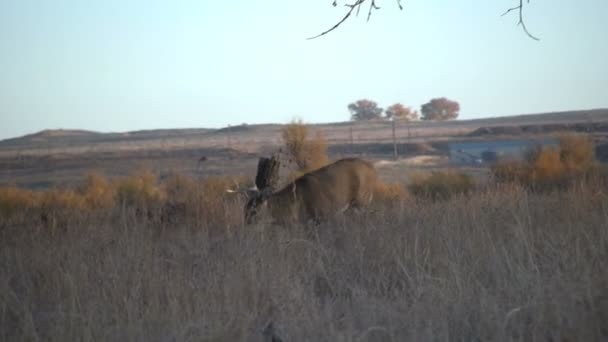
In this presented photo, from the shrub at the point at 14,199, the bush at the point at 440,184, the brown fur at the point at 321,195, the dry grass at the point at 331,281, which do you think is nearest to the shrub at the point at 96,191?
the shrub at the point at 14,199

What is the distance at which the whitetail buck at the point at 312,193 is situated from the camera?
13.6m

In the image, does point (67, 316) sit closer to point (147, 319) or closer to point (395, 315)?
point (147, 319)

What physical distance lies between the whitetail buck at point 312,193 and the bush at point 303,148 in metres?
10.5

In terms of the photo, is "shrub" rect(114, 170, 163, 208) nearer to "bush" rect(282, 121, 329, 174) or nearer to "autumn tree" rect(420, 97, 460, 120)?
"bush" rect(282, 121, 329, 174)

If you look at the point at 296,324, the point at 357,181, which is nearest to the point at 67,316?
the point at 296,324

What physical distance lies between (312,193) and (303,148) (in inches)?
565

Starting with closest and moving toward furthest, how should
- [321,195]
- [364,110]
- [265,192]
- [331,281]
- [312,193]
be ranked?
1. [331,281]
2. [265,192]
3. [312,193]
4. [321,195]
5. [364,110]

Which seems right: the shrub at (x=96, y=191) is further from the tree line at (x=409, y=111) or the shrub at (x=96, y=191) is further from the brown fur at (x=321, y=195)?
the tree line at (x=409, y=111)

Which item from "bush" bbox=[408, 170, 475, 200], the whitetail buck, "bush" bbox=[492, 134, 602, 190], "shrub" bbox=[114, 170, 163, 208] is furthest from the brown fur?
"shrub" bbox=[114, 170, 163, 208]

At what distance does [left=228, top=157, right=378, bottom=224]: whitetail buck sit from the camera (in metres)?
13.6

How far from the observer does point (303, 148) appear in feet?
94.9

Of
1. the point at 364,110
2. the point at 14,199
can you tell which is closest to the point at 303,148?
the point at 14,199

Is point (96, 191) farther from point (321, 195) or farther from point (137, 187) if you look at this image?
point (321, 195)

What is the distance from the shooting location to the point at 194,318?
6.65 meters
